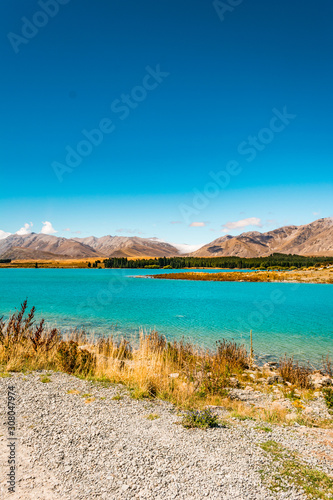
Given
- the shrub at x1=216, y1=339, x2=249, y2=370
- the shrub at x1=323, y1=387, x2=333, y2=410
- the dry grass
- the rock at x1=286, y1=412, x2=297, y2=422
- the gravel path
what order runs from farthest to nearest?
the shrub at x1=216, y1=339, x2=249, y2=370, the shrub at x1=323, y1=387, x2=333, y2=410, the dry grass, the rock at x1=286, y1=412, x2=297, y2=422, the gravel path

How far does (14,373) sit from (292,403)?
27.1ft

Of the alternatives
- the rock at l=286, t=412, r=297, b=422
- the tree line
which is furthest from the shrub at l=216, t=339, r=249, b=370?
the tree line

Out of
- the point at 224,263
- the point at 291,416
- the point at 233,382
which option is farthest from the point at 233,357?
the point at 224,263

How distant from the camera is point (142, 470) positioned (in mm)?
4559

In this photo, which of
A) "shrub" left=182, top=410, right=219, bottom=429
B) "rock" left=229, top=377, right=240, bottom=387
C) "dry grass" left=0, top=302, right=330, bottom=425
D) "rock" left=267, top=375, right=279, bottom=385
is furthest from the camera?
"rock" left=267, top=375, right=279, bottom=385

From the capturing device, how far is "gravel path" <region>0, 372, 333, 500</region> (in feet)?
13.7

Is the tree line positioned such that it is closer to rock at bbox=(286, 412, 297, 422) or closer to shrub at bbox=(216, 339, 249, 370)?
shrub at bbox=(216, 339, 249, 370)

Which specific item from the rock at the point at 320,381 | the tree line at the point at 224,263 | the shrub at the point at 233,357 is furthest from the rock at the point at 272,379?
the tree line at the point at 224,263

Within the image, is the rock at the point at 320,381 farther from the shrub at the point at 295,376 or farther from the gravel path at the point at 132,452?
the gravel path at the point at 132,452

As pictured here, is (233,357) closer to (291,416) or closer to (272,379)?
(272,379)

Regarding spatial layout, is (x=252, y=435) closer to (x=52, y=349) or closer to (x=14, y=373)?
(x=14, y=373)

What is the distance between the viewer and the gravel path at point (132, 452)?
4.18 meters

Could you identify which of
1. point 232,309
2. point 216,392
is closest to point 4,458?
point 216,392

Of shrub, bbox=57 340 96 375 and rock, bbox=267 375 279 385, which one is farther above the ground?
shrub, bbox=57 340 96 375
